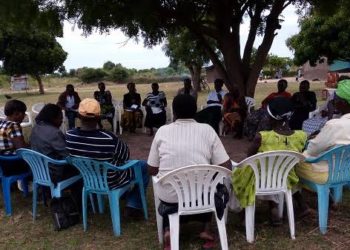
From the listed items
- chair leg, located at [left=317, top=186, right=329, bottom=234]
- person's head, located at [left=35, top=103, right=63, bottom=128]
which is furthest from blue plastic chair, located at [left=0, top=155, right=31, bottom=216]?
chair leg, located at [left=317, top=186, right=329, bottom=234]

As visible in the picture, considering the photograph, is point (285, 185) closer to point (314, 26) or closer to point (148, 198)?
point (148, 198)

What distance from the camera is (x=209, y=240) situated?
3.84 metres

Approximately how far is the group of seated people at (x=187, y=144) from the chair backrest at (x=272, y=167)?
85 millimetres

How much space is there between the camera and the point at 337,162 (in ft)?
13.1

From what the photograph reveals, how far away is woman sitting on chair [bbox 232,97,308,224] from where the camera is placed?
3912 millimetres

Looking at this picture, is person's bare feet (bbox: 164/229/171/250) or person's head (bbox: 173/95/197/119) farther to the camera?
person's bare feet (bbox: 164/229/171/250)

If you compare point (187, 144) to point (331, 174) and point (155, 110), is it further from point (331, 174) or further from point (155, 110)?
point (155, 110)

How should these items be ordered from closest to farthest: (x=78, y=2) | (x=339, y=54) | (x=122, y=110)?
1. (x=78, y=2)
2. (x=122, y=110)
3. (x=339, y=54)

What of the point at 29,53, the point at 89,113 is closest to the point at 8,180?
the point at 89,113

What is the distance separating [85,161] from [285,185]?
69.3 inches

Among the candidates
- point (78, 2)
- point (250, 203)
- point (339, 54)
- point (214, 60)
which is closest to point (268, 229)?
point (250, 203)

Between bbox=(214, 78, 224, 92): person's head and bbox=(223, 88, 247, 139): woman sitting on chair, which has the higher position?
bbox=(214, 78, 224, 92): person's head

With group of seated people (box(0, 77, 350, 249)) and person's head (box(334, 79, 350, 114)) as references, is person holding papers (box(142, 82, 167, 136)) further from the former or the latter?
person's head (box(334, 79, 350, 114))

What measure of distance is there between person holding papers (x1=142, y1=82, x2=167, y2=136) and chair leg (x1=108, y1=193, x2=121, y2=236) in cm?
599
